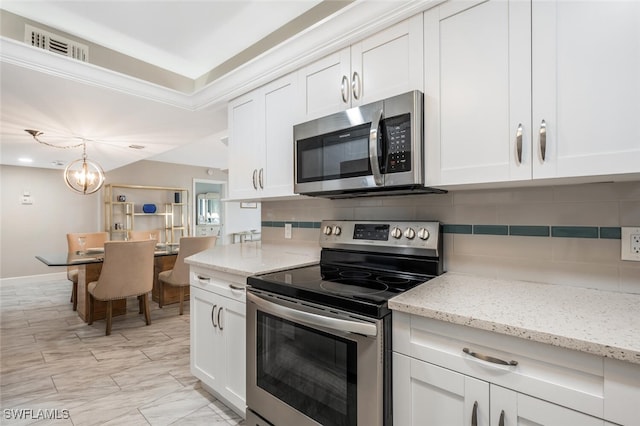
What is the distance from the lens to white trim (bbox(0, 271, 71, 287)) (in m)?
5.70

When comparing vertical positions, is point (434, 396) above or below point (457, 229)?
below

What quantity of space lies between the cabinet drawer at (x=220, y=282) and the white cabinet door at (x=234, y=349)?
5 cm

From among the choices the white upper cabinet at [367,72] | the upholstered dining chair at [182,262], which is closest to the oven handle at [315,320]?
the white upper cabinet at [367,72]

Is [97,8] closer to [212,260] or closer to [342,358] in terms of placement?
[212,260]

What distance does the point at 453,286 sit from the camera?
1.30m

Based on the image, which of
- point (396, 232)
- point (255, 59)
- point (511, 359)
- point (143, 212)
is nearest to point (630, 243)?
point (511, 359)

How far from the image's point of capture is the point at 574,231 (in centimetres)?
125

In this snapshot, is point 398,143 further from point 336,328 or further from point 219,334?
point 219,334

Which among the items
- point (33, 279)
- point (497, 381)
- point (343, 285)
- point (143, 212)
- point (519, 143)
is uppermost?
point (519, 143)

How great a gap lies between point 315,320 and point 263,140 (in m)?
1.30

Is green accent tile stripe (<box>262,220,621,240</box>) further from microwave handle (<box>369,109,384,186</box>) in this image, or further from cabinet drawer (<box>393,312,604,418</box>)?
cabinet drawer (<box>393,312,604,418</box>)

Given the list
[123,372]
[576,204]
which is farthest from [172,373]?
[576,204]

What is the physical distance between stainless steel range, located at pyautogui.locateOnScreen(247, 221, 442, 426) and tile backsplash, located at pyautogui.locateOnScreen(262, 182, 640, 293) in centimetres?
13

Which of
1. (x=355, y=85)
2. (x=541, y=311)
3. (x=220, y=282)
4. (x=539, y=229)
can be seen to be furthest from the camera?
(x=220, y=282)
